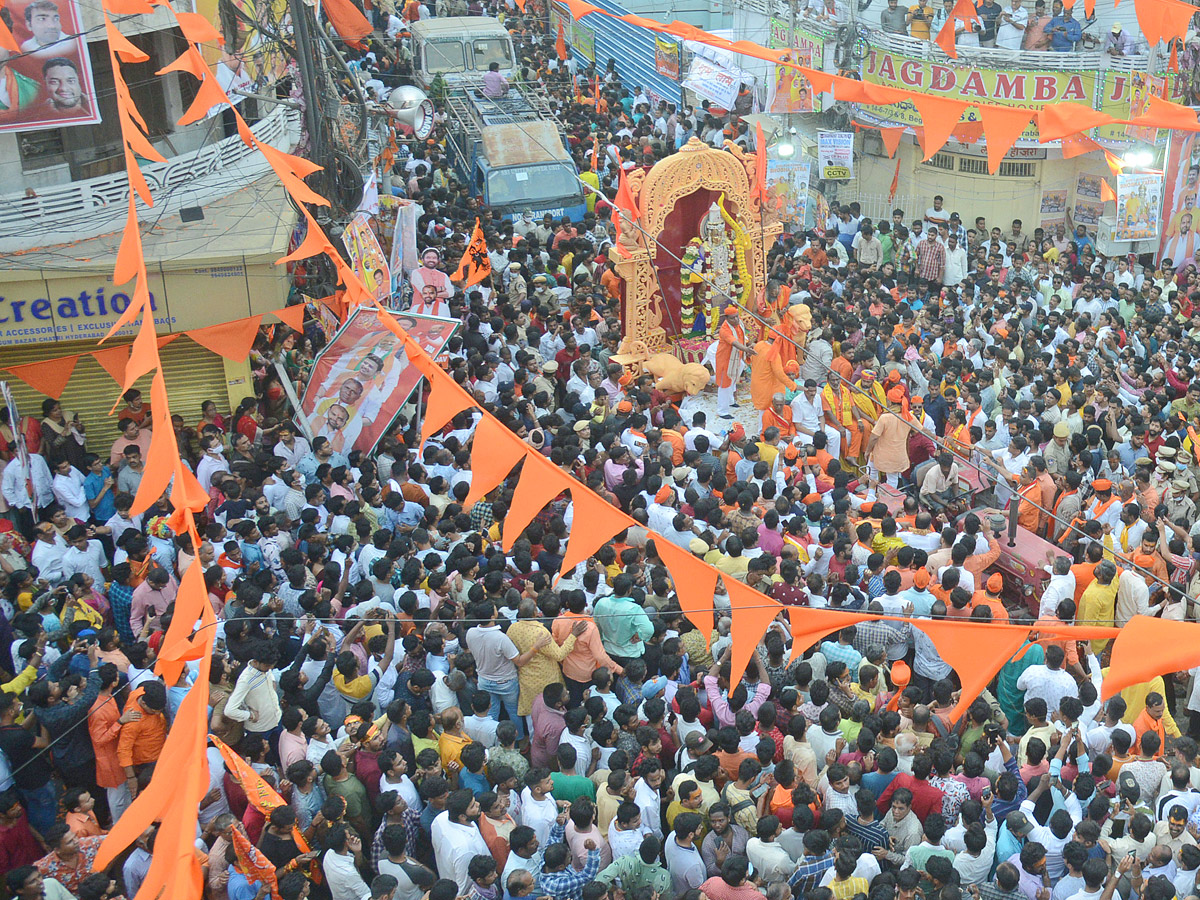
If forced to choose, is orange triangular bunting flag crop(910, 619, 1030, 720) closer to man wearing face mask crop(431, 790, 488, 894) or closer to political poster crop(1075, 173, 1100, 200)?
man wearing face mask crop(431, 790, 488, 894)

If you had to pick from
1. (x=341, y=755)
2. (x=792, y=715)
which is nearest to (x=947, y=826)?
(x=792, y=715)

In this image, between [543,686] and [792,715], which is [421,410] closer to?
[543,686]

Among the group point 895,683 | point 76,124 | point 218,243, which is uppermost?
point 76,124

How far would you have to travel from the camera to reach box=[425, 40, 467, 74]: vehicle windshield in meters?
22.8

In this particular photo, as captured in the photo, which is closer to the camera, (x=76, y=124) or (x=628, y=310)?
(x=76, y=124)

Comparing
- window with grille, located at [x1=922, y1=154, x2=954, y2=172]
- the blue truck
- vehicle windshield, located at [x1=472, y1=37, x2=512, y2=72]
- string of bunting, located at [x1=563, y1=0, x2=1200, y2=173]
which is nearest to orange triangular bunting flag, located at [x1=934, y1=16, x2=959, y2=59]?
window with grille, located at [x1=922, y1=154, x2=954, y2=172]

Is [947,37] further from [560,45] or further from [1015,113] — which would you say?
[560,45]

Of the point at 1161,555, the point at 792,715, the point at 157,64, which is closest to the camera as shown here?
the point at 792,715

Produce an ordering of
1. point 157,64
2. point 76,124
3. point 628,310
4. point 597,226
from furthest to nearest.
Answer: point 597,226 → point 628,310 → point 157,64 → point 76,124

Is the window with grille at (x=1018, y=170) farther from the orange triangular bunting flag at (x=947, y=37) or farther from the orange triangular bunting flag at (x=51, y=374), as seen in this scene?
the orange triangular bunting flag at (x=51, y=374)

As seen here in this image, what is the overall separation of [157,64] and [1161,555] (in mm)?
10421

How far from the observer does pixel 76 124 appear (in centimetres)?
1121

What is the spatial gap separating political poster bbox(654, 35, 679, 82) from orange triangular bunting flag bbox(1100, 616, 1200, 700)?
19870 millimetres

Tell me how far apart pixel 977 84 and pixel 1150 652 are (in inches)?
553
